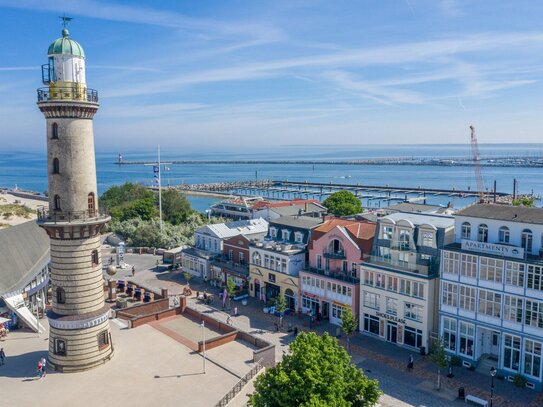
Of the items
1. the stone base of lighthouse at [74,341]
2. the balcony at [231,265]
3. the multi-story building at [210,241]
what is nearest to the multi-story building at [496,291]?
the balcony at [231,265]

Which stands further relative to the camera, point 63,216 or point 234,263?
point 234,263

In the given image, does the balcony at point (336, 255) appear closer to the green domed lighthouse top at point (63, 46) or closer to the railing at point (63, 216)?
the railing at point (63, 216)

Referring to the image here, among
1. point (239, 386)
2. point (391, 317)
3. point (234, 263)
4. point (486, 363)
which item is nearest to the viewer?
point (239, 386)

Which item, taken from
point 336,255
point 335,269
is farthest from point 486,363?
point 336,255

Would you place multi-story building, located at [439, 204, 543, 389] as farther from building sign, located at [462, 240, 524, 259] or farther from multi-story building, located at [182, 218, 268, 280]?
multi-story building, located at [182, 218, 268, 280]

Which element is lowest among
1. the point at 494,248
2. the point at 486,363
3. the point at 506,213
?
the point at 486,363

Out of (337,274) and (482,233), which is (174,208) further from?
(482,233)

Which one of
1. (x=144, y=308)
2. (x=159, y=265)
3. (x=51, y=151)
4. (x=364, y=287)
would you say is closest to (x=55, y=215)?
(x=51, y=151)

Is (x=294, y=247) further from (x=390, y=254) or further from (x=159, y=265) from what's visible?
(x=159, y=265)
